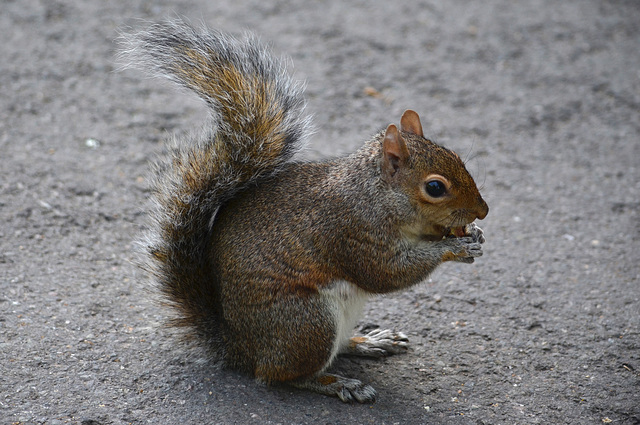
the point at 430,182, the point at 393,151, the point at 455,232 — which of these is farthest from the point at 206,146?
the point at 455,232

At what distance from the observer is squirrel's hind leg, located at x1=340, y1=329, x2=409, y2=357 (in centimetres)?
210

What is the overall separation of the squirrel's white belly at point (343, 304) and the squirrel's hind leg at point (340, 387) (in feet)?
0.27

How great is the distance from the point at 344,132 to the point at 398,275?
1.47m

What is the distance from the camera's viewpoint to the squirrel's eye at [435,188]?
1842mm

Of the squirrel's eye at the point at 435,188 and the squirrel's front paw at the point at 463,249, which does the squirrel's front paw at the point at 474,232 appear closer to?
the squirrel's front paw at the point at 463,249

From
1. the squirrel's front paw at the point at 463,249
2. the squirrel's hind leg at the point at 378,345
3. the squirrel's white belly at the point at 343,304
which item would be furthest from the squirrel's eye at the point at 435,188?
the squirrel's hind leg at the point at 378,345

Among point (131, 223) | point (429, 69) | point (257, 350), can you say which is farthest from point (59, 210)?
point (429, 69)

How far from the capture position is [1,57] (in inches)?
138

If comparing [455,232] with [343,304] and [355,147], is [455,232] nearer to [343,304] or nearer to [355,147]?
[343,304]

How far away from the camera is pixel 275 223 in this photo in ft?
6.14

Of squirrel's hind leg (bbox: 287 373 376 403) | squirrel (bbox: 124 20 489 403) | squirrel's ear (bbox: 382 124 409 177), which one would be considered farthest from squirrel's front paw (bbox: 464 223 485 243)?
squirrel's hind leg (bbox: 287 373 376 403)

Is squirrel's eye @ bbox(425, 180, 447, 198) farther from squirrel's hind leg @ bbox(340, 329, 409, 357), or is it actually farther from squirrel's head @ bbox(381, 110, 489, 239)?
squirrel's hind leg @ bbox(340, 329, 409, 357)

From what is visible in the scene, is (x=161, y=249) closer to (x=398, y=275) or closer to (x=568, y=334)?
(x=398, y=275)

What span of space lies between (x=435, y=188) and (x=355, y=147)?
3.62 feet
